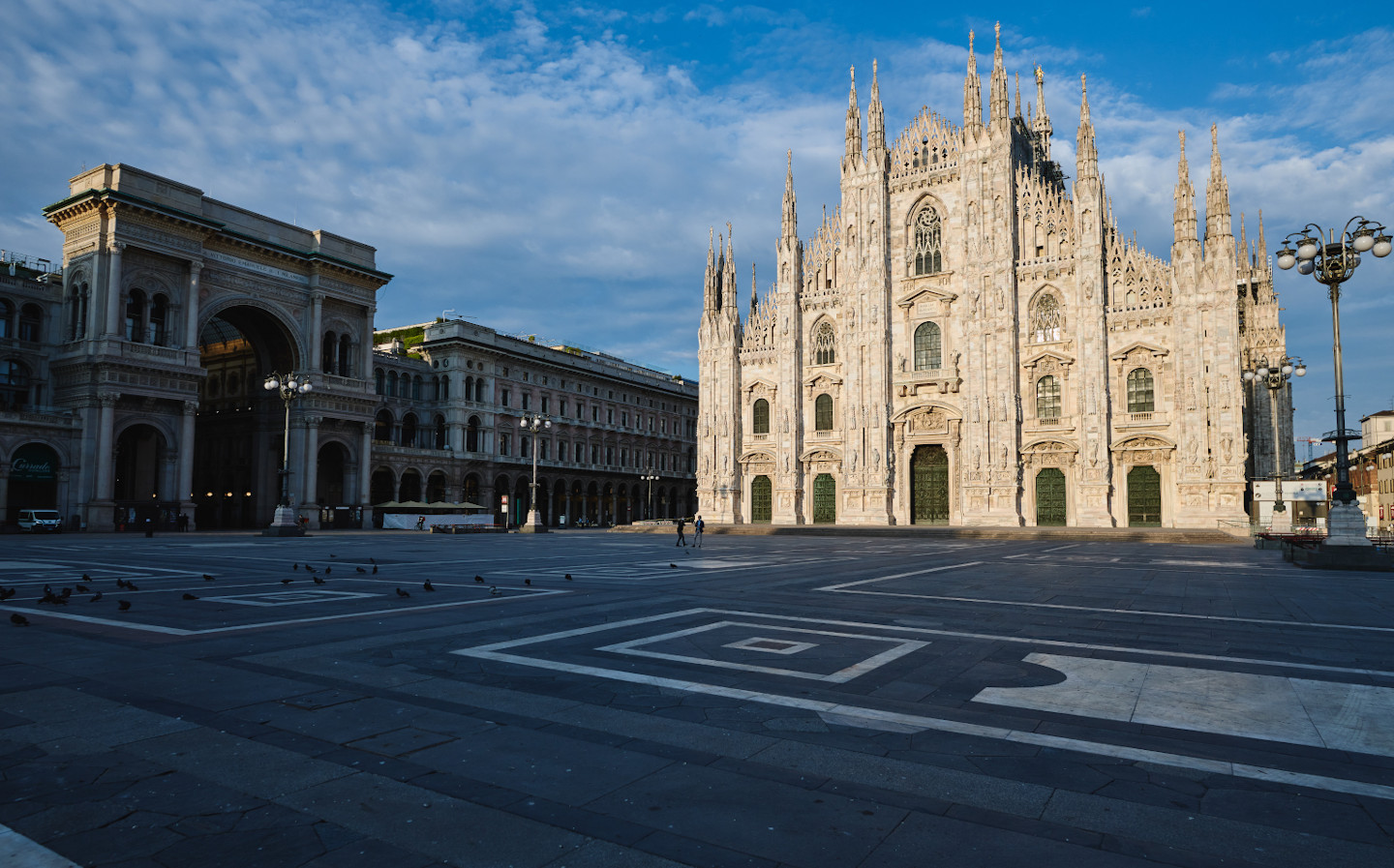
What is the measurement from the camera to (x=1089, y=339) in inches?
1735

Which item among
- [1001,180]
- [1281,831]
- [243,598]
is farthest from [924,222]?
[1281,831]

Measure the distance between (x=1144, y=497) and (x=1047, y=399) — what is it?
7335 millimetres

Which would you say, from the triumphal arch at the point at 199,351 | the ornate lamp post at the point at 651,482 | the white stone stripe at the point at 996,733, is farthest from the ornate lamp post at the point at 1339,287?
the ornate lamp post at the point at 651,482

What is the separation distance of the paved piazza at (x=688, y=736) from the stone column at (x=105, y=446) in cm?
4038

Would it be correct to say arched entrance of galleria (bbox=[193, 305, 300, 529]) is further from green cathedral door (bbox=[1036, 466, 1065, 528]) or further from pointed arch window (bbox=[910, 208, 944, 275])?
green cathedral door (bbox=[1036, 466, 1065, 528])

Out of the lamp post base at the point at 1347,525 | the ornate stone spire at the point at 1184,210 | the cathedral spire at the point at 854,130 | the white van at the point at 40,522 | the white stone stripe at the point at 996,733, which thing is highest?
the cathedral spire at the point at 854,130

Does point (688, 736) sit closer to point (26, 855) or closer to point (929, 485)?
point (26, 855)

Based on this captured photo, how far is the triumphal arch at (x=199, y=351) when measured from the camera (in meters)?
44.4

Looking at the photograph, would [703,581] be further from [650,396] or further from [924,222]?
[650,396]

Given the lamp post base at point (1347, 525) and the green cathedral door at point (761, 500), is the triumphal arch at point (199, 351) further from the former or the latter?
the lamp post base at point (1347, 525)

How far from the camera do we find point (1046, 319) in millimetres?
46188

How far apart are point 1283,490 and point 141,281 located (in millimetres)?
60342

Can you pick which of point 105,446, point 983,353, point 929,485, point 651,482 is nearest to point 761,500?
point 929,485

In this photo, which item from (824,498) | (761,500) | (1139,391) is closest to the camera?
(1139,391)
